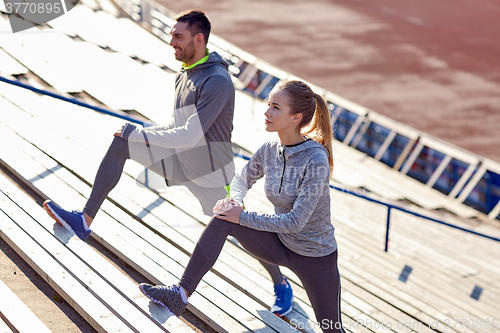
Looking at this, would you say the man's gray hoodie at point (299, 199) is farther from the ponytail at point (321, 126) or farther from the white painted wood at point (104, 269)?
the white painted wood at point (104, 269)

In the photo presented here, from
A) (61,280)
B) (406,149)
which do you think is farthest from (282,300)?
(406,149)

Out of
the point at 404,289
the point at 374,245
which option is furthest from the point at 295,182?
Answer: the point at 374,245

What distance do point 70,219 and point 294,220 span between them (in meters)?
1.59

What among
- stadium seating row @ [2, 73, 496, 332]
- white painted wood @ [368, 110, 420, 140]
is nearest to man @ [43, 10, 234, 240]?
stadium seating row @ [2, 73, 496, 332]

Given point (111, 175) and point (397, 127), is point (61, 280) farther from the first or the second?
point (397, 127)

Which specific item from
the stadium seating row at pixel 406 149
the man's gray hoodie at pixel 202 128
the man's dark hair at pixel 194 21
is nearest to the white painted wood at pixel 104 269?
the man's gray hoodie at pixel 202 128

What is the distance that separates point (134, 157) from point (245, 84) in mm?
10748

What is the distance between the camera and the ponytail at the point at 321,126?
300cm

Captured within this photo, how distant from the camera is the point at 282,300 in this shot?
3648 millimetres

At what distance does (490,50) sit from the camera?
21453 millimetres

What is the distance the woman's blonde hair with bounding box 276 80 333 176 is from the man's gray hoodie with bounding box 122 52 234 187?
706 millimetres

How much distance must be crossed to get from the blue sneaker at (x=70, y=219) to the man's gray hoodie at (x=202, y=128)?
63 centimetres

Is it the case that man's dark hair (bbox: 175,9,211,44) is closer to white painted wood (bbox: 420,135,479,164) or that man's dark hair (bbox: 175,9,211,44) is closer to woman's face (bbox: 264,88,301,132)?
woman's face (bbox: 264,88,301,132)

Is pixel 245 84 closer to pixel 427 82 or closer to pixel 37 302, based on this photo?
pixel 427 82
